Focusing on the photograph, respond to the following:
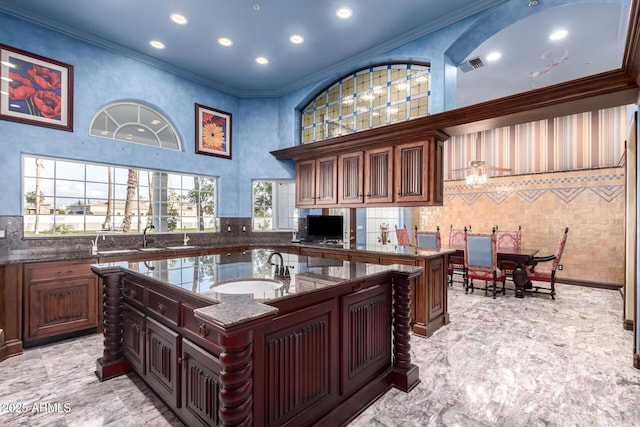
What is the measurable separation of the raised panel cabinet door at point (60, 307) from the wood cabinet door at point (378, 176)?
3611mm

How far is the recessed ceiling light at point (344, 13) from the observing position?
3.47m

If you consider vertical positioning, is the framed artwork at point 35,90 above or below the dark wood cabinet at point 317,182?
above

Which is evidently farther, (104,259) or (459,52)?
(459,52)

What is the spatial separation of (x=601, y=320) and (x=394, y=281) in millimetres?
3512

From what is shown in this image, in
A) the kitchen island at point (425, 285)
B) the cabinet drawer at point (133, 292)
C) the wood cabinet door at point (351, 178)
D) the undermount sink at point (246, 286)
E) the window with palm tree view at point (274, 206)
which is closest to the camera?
the undermount sink at point (246, 286)

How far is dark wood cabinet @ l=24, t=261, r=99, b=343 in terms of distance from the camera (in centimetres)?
301

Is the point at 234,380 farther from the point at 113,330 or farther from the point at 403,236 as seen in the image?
the point at 403,236

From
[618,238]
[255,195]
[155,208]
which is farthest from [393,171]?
[618,238]

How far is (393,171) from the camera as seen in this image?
4195 mm

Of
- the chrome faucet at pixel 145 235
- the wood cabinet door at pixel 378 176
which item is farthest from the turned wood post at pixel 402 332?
the chrome faucet at pixel 145 235

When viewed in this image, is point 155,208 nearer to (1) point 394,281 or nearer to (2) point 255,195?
(2) point 255,195

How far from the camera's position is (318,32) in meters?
3.95

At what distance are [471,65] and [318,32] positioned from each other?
2.53 metres

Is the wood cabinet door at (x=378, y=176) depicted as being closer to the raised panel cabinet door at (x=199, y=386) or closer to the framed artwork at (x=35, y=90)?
the raised panel cabinet door at (x=199, y=386)
